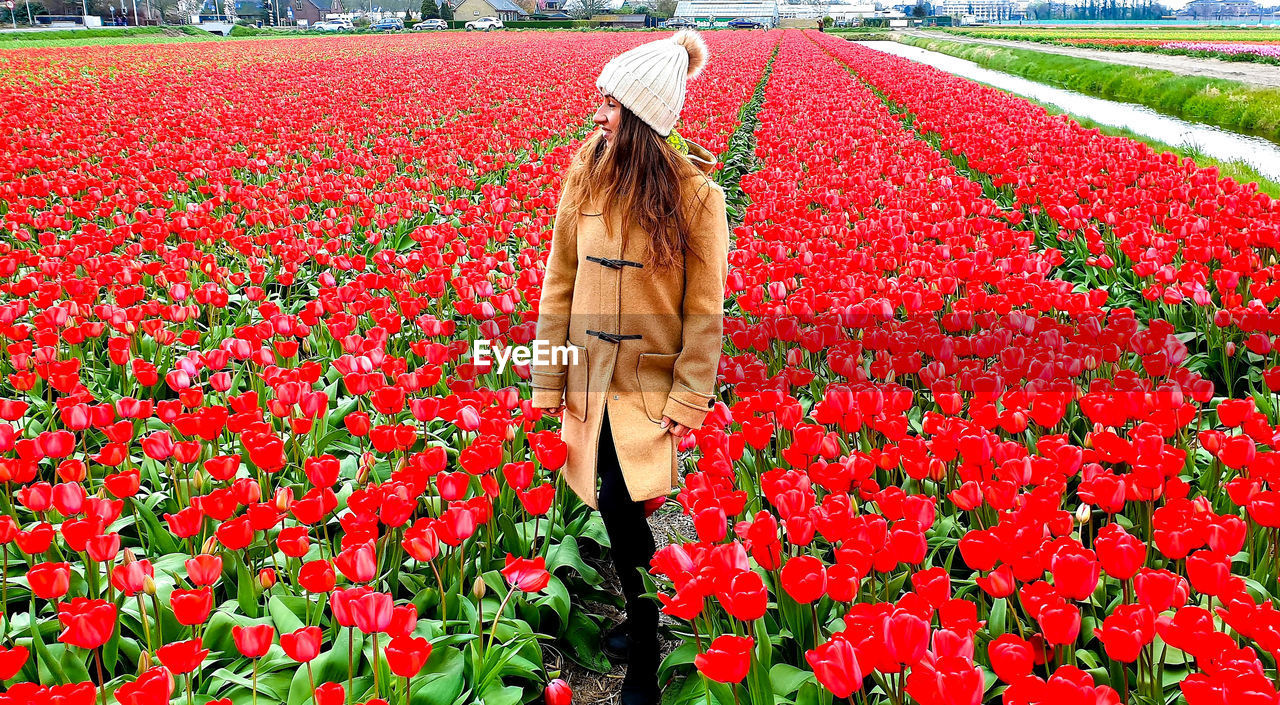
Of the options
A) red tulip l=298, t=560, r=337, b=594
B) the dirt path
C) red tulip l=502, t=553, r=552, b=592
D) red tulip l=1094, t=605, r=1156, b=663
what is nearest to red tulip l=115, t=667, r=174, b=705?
red tulip l=298, t=560, r=337, b=594

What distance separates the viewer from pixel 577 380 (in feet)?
8.65

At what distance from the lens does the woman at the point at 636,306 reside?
246 centimetres

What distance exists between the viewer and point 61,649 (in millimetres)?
2393

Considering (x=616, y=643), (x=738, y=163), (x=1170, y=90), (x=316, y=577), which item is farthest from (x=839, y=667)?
(x=1170, y=90)

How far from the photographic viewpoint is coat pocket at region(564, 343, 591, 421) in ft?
8.59

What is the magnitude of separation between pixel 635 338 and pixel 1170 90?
796 inches

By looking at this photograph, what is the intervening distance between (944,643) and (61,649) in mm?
2148

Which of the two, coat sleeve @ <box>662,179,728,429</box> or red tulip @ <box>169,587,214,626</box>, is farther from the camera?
coat sleeve @ <box>662,179,728,429</box>

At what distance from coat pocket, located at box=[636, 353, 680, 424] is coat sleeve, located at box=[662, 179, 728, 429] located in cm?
4

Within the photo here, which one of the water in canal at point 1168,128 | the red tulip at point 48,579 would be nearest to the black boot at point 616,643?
the red tulip at point 48,579

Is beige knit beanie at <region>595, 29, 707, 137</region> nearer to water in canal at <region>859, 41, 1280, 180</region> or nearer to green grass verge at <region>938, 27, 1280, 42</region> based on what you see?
water in canal at <region>859, 41, 1280, 180</region>

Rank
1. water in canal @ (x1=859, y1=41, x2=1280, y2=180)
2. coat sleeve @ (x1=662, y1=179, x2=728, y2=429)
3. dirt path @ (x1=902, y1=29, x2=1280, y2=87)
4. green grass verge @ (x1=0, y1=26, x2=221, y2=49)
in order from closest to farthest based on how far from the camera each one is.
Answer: coat sleeve @ (x1=662, y1=179, x2=728, y2=429), water in canal @ (x1=859, y1=41, x2=1280, y2=180), dirt path @ (x1=902, y1=29, x2=1280, y2=87), green grass verge @ (x1=0, y1=26, x2=221, y2=49)

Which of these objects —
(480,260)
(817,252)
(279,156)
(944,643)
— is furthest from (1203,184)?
(279,156)

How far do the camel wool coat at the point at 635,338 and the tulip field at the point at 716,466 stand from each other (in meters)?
0.14
